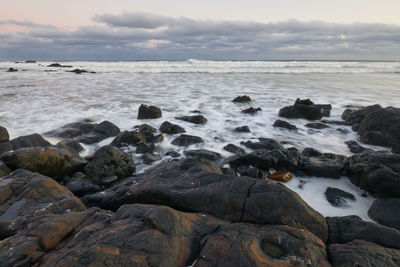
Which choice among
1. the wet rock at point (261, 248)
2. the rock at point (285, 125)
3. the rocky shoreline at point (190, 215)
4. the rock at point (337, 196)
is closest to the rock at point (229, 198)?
the rocky shoreline at point (190, 215)

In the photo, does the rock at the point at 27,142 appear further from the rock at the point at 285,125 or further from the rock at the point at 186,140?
the rock at the point at 285,125

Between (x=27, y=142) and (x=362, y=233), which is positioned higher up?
(x=27, y=142)

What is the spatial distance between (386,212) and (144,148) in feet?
18.8

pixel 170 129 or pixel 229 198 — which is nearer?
pixel 229 198

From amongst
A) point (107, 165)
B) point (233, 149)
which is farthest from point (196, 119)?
point (107, 165)

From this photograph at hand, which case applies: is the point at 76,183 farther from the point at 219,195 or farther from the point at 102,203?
the point at 219,195

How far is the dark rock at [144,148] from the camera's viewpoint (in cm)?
722

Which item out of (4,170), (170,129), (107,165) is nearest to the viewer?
(4,170)

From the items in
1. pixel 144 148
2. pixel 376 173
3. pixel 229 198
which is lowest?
pixel 144 148

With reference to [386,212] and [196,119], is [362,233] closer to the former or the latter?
[386,212]

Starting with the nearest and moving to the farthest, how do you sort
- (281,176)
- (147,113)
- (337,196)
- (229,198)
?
(229,198)
(337,196)
(281,176)
(147,113)

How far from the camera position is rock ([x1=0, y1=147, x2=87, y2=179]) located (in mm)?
5164

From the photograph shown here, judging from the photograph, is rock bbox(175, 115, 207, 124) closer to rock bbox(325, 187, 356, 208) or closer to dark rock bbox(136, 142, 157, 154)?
dark rock bbox(136, 142, 157, 154)

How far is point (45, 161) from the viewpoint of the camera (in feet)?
17.6
